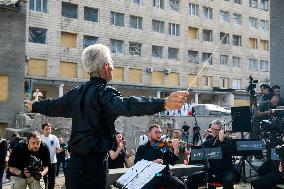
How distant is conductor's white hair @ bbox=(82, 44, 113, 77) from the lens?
3836 mm

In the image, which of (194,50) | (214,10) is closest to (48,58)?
(194,50)

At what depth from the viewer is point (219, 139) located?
31.6 feet

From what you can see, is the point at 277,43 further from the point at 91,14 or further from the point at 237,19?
the point at 237,19

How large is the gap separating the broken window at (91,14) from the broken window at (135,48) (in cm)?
448

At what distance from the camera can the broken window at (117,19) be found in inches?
1690

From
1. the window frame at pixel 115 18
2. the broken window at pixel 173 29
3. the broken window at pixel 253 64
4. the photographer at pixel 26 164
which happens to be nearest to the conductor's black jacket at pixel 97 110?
the photographer at pixel 26 164

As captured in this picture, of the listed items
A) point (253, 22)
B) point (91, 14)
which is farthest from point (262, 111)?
point (253, 22)

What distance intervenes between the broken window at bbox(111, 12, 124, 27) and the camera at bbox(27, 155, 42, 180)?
1395 inches

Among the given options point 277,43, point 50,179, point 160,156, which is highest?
point 277,43

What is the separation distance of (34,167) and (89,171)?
497cm

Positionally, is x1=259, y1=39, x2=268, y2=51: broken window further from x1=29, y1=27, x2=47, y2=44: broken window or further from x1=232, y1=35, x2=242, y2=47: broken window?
x1=29, y1=27, x2=47, y2=44: broken window

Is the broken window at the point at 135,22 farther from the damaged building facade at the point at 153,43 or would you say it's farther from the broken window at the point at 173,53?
the broken window at the point at 173,53

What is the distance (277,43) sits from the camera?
1141 cm

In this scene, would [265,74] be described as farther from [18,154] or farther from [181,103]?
[181,103]
